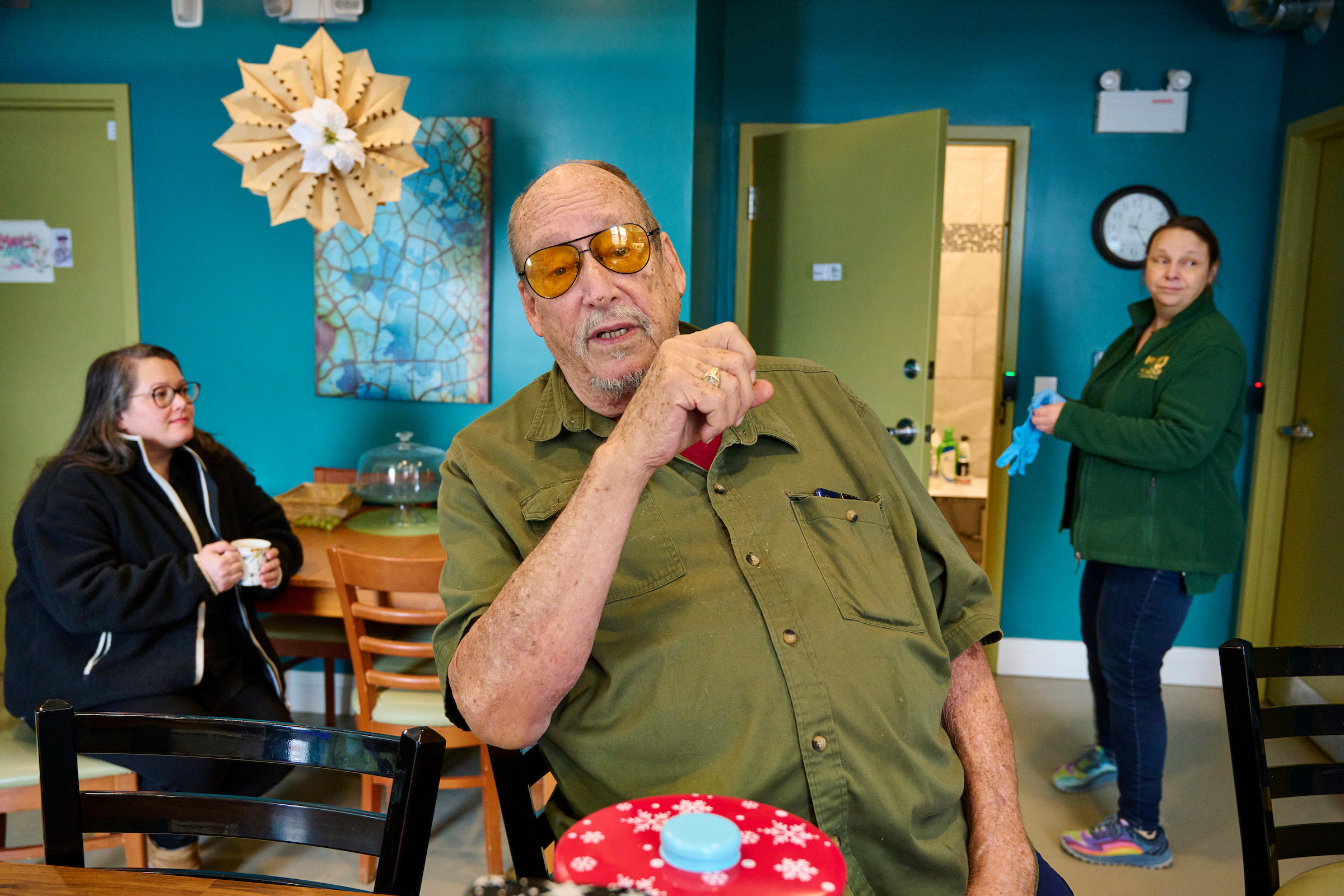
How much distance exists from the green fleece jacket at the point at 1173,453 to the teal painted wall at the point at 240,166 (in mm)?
1425

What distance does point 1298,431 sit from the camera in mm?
3316

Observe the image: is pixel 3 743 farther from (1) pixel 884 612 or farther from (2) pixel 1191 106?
(2) pixel 1191 106

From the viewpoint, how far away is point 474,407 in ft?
10.8

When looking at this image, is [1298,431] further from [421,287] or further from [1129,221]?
[421,287]

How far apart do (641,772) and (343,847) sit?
1.15 feet

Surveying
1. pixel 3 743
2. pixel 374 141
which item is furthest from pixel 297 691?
pixel 374 141

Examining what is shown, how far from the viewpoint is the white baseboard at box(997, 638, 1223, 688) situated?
12.3ft

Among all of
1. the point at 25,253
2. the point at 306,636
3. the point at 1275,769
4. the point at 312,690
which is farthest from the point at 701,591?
the point at 25,253

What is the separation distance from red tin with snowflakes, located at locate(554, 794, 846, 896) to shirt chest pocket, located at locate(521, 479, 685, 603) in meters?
0.37

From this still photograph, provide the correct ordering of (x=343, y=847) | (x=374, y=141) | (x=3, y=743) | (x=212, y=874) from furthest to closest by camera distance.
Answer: (x=374, y=141), (x=3, y=743), (x=343, y=847), (x=212, y=874)

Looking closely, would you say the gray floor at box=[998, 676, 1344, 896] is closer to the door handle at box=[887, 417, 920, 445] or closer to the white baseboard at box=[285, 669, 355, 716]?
the door handle at box=[887, 417, 920, 445]

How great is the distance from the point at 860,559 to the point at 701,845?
0.59m

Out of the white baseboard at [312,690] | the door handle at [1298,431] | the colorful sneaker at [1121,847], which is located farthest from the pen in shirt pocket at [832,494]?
the door handle at [1298,431]

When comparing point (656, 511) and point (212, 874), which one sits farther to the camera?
point (656, 511)
